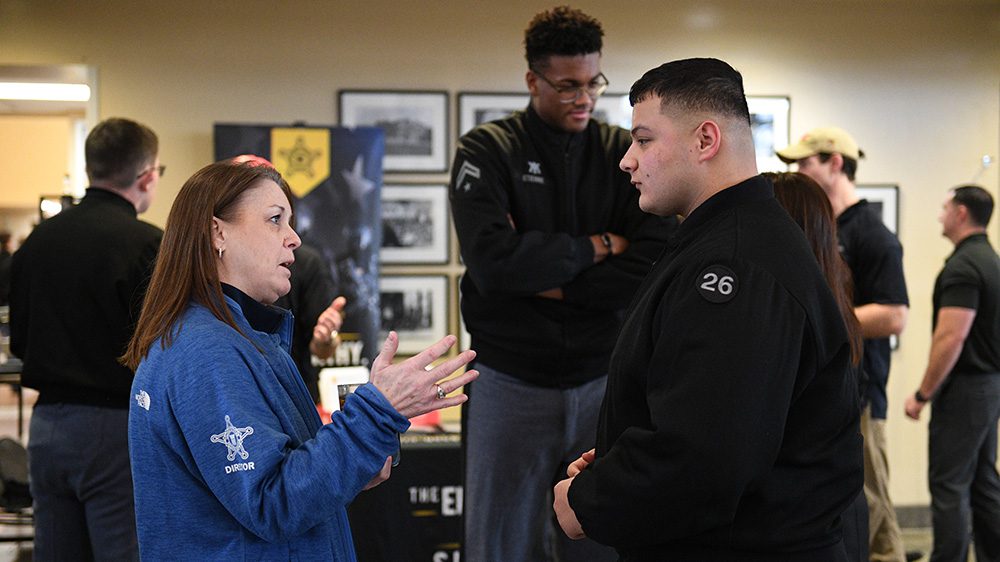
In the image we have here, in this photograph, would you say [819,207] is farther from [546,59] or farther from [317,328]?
[317,328]

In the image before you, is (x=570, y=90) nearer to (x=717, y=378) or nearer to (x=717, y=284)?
(x=717, y=284)

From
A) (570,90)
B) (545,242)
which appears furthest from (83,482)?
(570,90)

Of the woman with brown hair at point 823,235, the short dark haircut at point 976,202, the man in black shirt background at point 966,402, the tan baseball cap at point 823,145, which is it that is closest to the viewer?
the woman with brown hair at point 823,235

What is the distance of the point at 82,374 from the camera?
2.94 metres

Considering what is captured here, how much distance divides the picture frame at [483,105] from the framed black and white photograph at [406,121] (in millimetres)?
97

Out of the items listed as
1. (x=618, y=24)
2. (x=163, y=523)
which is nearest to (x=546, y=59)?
(x=163, y=523)

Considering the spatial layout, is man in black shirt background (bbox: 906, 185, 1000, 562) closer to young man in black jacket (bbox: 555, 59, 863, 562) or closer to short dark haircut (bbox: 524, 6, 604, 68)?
short dark haircut (bbox: 524, 6, 604, 68)

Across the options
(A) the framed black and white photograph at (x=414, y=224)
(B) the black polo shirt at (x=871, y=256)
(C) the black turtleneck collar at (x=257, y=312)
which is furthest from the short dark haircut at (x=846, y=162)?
(C) the black turtleneck collar at (x=257, y=312)

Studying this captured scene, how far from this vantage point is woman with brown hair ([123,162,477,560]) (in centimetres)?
152

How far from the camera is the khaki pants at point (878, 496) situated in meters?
4.05

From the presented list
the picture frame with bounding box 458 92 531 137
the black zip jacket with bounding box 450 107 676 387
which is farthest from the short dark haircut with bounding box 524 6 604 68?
the picture frame with bounding box 458 92 531 137

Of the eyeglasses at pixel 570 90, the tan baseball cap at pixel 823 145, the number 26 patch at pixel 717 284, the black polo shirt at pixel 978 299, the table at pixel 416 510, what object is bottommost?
the table at pixel 416 510

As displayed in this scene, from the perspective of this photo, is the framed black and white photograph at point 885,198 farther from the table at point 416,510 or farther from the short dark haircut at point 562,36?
the short dark haircut at point 562,36

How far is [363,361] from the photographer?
552 cm
